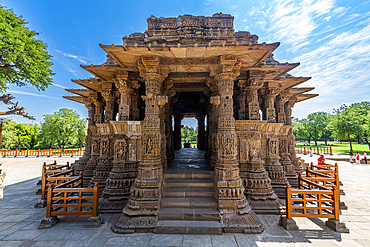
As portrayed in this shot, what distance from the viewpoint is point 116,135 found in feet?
19.9

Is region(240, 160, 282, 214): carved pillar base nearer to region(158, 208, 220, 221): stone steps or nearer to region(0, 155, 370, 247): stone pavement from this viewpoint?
region(0, 155, 370, 247): stone pavement

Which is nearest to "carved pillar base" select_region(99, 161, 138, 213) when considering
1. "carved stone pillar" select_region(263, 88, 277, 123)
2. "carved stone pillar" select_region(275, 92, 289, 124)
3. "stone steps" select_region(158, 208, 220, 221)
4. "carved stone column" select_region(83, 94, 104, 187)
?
"stone steps" select_region(158, 208, 220, 221)

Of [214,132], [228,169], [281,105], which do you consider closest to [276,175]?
[228,169]

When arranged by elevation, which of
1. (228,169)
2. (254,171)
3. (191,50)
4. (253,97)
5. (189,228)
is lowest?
(189,228)

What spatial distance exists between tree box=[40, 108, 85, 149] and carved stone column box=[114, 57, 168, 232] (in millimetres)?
37430

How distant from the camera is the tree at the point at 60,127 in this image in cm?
3328

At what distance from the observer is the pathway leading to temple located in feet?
13.8

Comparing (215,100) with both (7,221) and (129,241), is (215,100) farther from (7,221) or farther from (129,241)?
(7,221)

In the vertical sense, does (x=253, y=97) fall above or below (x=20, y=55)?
below

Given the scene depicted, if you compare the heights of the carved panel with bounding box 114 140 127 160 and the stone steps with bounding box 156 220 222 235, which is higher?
the carved panel with bounding box 114 140 127 160

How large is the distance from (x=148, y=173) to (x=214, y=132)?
3520 mm

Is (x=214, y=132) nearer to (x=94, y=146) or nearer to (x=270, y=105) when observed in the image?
(x=270, y=105)

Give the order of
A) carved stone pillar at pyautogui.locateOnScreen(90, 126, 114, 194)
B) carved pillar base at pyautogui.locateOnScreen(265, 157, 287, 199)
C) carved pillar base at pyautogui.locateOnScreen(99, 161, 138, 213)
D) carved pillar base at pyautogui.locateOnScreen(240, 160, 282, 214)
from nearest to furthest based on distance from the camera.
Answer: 1. carved pillar base at pyautogui.locateOnScreen(240, 160, 282, 214)
2. carved pillar base at pyautogui.locateOnScreen(99, 161, 138, 213)
3. carved pillar base at pyautogui.locateOnScreen(265, 157, 287, 199)
4. carved stone pillar at pyautogui.locateOnScreen(90, 126, 114, 194)

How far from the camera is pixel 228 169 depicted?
493cm
